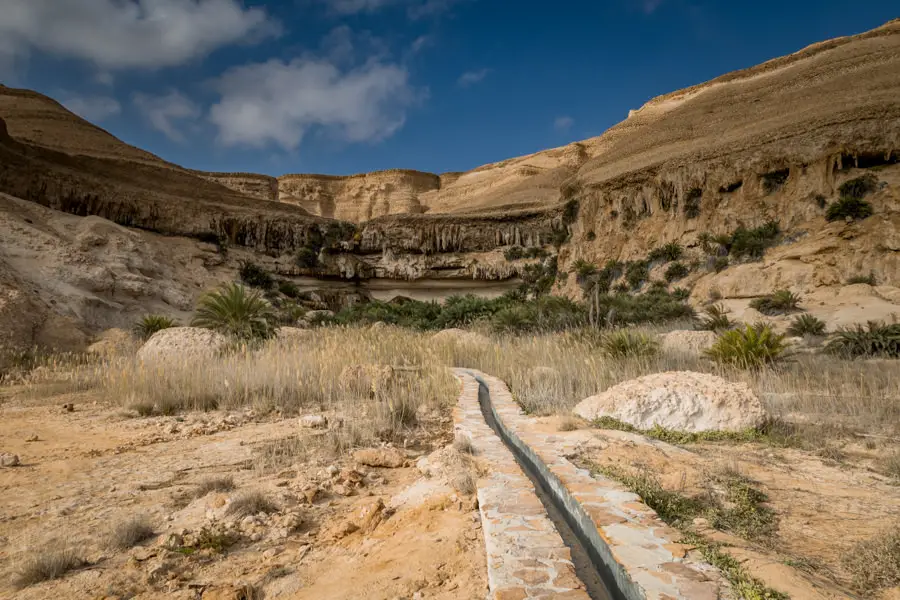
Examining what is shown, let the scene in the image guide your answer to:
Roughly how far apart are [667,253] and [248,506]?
74.0 ft

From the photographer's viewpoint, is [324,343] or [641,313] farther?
[641,313]

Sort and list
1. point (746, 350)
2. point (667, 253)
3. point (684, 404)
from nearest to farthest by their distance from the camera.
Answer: point (684, 404) < point (746, 350) < point (667, 253)

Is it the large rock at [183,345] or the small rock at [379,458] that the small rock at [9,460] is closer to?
the small rock at [379,458]

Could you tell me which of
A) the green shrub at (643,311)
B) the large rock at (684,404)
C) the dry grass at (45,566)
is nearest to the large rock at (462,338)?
the green shrub at (643,311)

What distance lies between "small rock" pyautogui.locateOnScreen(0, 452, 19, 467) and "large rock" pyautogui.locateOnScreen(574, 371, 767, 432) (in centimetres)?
467

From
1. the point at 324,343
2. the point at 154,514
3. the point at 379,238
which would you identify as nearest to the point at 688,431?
the point at 154,514

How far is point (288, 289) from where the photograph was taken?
2825 centimetres

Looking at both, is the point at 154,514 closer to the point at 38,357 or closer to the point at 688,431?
the point at 688,431

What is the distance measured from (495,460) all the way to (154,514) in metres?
1.95

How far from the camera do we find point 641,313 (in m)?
15.6

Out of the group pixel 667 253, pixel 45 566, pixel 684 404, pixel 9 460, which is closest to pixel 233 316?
pixel 9 460

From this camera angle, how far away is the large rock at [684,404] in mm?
3969

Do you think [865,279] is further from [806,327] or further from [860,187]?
[806,327]

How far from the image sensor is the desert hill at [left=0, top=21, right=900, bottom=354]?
16.1 meters
